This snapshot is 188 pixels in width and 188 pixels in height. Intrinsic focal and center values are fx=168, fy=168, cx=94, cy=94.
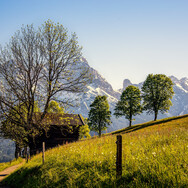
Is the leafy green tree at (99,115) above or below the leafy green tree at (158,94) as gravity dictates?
below

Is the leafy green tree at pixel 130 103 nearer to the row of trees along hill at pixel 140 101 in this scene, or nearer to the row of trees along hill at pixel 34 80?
the row of trees along hill at pixel 140 101

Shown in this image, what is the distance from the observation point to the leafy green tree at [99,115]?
49.4m

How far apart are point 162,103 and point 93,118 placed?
19879 millimetres

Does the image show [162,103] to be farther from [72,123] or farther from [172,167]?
[172,167]

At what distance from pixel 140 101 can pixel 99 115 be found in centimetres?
1262

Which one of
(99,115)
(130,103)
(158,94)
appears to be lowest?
(99,115)

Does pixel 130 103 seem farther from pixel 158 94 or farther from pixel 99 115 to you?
pixel 99 115

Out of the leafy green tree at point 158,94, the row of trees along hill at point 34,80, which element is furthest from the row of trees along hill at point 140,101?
the row of trees along hill at point 34,80

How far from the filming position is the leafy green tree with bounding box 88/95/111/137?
1944 inches

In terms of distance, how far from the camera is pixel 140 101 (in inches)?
1918

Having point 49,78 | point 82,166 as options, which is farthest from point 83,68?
point 82,166

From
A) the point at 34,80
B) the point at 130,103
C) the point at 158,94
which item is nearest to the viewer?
the point at 34,80

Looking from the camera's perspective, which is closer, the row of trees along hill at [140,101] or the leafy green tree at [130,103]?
the row of trees along hill at [140,101]

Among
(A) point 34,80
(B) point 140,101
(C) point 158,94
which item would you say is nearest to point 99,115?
(B) point 140,101
